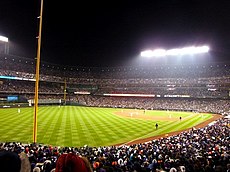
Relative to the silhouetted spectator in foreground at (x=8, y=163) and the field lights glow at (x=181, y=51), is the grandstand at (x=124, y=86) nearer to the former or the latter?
the field lights glow at (x=181, y=51)

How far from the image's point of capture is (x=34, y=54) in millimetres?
76312

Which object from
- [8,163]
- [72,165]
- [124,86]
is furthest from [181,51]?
[8,163]

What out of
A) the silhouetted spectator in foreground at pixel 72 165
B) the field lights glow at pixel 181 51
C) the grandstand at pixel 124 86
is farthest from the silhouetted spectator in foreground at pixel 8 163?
the field lights glow at pixel 181 51

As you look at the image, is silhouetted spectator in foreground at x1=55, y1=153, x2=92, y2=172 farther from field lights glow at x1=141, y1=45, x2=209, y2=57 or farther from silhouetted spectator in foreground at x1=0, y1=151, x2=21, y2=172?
field lights glow at x1=141, y1=45, x2=209, y2=57

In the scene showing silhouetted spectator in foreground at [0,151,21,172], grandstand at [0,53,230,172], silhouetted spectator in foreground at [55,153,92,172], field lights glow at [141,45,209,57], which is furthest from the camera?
field lights glow at [141,45,209,57]

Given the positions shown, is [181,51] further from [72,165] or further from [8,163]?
[8,163]

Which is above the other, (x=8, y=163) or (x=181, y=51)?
(x=181, y=51)

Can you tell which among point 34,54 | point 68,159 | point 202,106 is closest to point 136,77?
point 202,106

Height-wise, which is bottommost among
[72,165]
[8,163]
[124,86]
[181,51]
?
[72,165]

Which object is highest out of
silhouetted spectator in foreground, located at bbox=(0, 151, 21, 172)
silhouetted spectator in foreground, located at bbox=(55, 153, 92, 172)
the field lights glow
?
the field lights glow

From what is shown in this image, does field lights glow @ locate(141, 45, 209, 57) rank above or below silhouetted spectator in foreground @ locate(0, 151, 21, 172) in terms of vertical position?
above

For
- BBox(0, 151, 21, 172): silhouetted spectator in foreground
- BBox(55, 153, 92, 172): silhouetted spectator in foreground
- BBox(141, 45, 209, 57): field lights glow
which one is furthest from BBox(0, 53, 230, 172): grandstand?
BBox(0, 151, 21, 172): silhouetted spectator in foreground

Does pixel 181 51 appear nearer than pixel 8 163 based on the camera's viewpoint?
No

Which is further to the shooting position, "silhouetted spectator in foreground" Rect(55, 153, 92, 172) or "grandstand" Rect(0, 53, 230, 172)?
"grandstand" Rect(0, 53, 230, 172)
